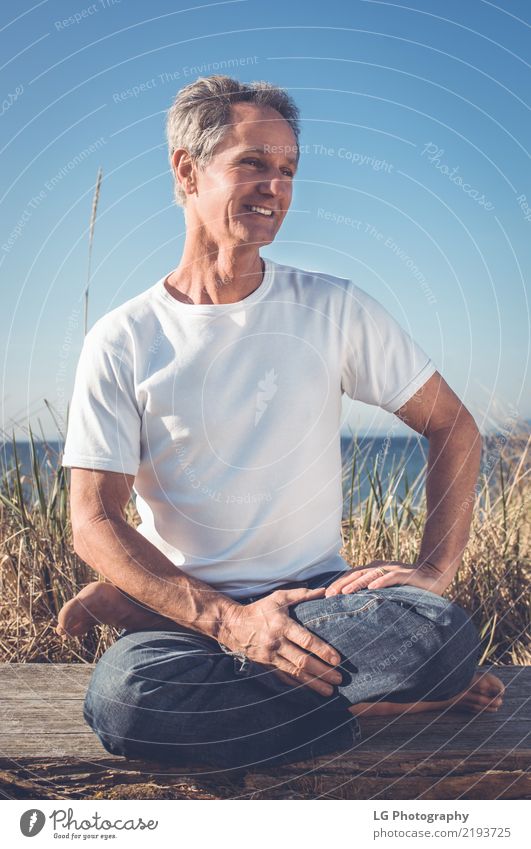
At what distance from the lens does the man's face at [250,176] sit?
2.68 m

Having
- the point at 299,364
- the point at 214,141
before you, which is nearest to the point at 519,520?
the point at 299,364

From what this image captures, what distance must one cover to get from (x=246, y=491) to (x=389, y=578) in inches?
19.6

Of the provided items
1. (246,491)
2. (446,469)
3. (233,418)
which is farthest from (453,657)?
(233,418)

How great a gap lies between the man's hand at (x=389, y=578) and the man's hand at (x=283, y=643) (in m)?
0.14

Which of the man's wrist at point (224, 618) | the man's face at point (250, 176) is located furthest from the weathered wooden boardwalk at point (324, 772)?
the man's face at point (250, 176)

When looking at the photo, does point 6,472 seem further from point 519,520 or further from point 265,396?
point 519,520

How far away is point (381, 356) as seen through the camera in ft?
9.12

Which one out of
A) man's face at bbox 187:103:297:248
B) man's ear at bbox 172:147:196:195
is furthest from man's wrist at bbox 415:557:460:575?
man's ear at bbox 172:147:196:195

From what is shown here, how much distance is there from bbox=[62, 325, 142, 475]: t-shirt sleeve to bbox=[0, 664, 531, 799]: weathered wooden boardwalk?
799mm

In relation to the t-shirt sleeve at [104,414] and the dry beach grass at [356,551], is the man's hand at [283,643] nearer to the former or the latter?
the t-shirt sleeve at [104,414]

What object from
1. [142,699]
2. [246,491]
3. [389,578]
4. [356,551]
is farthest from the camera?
[356,551]

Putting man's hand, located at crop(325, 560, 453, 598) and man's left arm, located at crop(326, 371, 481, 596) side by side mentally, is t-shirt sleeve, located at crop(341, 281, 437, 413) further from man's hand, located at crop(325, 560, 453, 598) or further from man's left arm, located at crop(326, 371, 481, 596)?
man's hand, located at crop(325, 560, 453, 598)

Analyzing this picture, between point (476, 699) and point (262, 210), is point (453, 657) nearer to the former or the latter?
point (476, 699)

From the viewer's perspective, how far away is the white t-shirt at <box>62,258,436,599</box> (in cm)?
264
